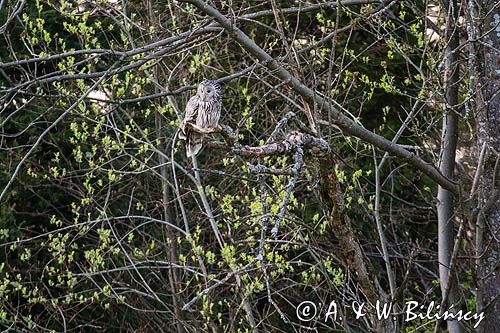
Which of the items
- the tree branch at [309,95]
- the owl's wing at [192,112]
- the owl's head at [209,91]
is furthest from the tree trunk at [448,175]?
the owl's wing at [192,112]

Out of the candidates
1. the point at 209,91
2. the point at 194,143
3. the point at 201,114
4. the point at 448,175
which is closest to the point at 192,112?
the point at 201,114

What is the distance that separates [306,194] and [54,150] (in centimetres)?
260

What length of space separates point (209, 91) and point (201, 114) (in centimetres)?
41

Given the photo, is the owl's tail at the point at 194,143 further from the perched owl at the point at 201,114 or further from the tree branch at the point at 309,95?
the tree branch at the point at 309,95

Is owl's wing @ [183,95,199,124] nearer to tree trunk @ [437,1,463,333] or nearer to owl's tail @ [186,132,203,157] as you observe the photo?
owl's tail @ [186,132,203,157]

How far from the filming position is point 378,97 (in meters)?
8.63

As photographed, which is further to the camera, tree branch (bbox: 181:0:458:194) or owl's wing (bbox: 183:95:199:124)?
owl's wing (bbox: 183:95:199:124)

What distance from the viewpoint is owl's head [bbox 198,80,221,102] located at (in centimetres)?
509

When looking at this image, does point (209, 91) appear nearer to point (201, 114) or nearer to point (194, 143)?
point (201, 114)

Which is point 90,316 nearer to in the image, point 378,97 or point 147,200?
point 147,200

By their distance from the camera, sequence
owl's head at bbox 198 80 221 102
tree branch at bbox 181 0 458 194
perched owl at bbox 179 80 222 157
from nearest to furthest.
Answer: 1. tree branch at bbox 181 0 458 194
2. perched owl at bbox 179 80 222 157
3. owl's head at bbox 198 80 221 102

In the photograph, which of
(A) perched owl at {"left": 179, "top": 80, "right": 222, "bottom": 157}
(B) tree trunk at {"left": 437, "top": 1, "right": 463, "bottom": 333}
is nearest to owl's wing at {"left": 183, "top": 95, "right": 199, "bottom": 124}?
(A) perched owl at {"left": 179, "top": 80, "right": 222, "bottom": 157}

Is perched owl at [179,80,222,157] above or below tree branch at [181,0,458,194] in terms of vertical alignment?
below

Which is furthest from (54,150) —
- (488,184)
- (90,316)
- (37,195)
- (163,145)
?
(488,184)
